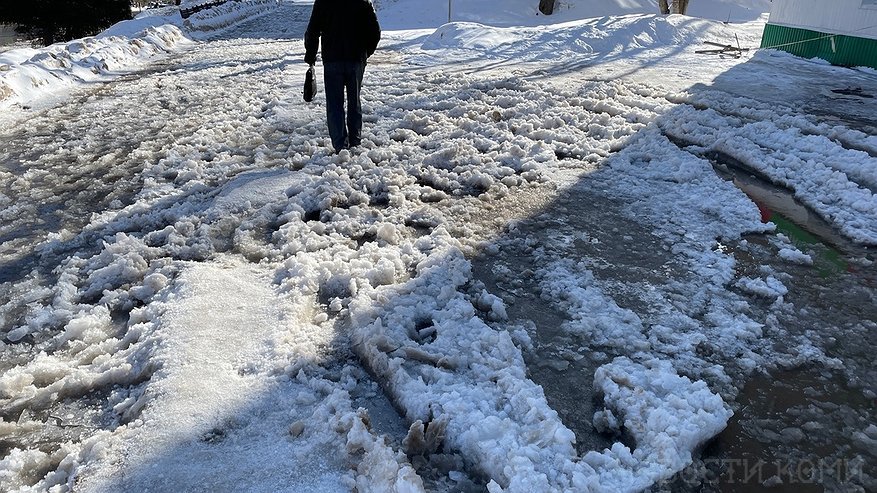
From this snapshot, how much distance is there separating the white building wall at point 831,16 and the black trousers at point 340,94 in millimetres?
12233

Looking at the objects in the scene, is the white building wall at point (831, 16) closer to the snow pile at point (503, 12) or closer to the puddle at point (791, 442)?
the snow pile at point (503, 12)

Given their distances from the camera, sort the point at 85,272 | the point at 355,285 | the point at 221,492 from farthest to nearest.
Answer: the point at 85,272, the point at 355,285, the point at 221,492

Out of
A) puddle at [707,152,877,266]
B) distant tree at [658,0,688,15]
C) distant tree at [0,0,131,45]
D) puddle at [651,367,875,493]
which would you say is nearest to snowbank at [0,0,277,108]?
distant tree at [0,0,131,45]

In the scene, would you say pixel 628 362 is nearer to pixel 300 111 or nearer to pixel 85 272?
pixel 85 272

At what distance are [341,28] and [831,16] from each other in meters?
Answer: 13.3

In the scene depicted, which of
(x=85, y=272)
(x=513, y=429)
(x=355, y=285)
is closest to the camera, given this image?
(x=513, y=429)

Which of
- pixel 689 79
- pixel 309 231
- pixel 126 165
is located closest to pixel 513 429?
pixel 309 231

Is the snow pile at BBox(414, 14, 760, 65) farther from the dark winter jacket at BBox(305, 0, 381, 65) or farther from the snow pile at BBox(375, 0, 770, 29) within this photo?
the snow pile at BBox(375, 0, 770, 29)

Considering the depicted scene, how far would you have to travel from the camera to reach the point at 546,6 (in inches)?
1080

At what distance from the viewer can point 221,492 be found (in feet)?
8.36

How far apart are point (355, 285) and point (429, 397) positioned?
1.22 metres

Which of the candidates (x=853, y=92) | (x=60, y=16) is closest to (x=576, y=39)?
(x=853, y=92)

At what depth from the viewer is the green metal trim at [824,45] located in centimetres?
1325

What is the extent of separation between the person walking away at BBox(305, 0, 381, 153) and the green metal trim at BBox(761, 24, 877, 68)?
40.2ft
